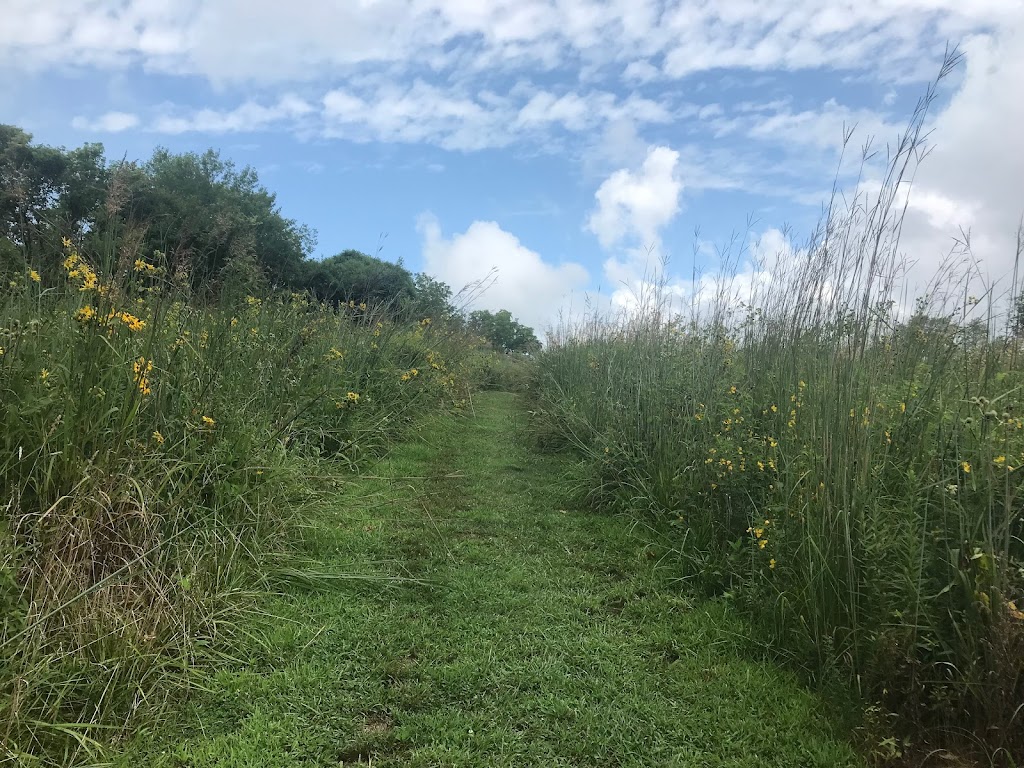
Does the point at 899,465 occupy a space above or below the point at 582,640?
above

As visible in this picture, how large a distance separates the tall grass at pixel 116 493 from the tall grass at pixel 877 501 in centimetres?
248

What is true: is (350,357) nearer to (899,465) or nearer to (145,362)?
(145,362)

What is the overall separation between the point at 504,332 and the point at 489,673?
18.9 metres

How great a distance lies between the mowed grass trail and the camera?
199 cm

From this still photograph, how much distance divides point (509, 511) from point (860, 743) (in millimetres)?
3025

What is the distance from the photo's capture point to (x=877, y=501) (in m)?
2.17

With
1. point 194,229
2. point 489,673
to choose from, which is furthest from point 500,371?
point 489,673

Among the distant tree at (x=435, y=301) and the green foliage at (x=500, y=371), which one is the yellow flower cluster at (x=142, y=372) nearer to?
the distant tree at (x=435, y=301)

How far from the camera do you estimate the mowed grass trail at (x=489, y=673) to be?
199 centimetres

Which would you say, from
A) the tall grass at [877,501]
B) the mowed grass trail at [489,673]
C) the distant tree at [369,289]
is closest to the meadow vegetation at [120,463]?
the mowed grass trail at [489,673]

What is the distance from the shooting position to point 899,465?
2.39m

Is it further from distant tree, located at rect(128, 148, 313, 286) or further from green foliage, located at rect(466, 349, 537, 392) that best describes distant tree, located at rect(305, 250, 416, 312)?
green foliage, located at rect(466, 349, 537, 392)

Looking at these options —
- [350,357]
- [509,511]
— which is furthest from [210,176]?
[509,511]

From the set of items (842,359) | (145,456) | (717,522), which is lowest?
(717,522)
